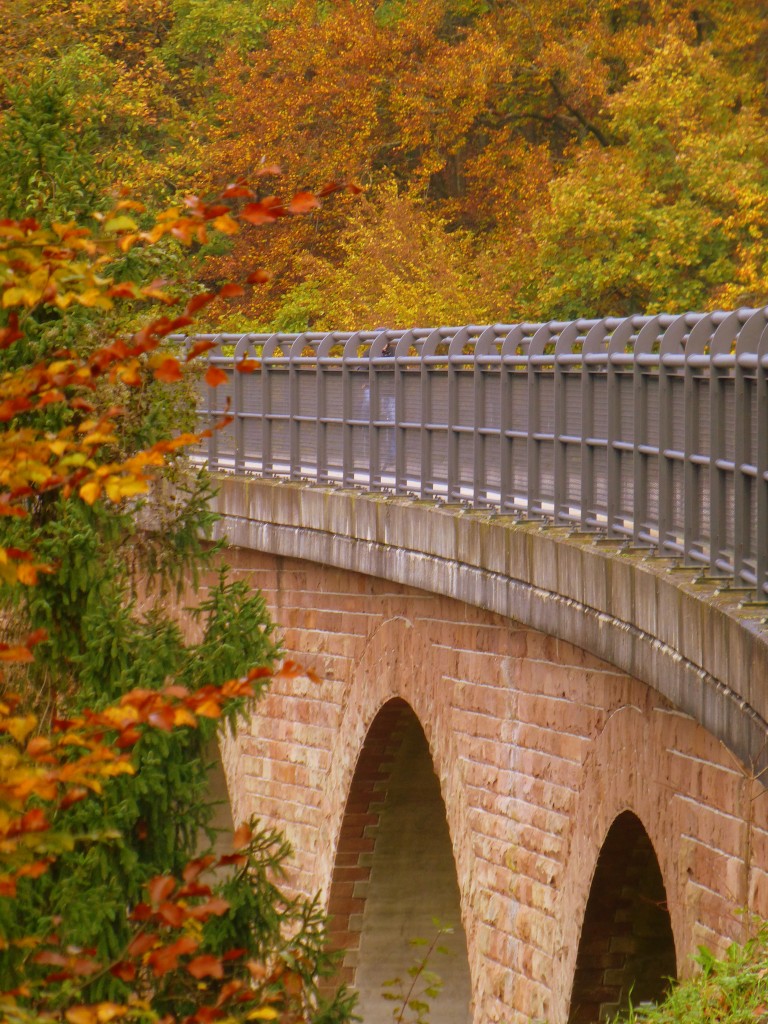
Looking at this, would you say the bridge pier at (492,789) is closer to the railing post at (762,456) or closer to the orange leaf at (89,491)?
the railing post at (762,456)

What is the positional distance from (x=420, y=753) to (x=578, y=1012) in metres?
4.24

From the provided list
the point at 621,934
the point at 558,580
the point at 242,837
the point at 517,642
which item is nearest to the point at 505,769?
the point at 517,642

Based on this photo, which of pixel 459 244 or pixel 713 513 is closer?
pixel 713 513

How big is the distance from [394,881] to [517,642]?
5.81 metres

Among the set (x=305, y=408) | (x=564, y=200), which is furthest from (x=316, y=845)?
(x=564, y=200)

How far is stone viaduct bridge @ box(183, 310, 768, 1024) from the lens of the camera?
24.1 feet

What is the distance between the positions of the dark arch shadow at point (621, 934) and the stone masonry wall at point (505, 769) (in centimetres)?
19

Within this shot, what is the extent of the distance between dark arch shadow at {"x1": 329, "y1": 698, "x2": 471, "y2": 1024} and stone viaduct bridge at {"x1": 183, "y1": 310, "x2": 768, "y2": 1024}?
0.03 metres

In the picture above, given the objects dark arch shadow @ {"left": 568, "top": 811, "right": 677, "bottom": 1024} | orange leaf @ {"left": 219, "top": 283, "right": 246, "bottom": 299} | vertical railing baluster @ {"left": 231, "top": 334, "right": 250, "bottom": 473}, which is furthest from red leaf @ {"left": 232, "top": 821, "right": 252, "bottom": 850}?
vertical railing baluster @ {"left": 231, "top": 334, "right": 250, "bottom": 473}

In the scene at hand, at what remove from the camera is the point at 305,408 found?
602 inches

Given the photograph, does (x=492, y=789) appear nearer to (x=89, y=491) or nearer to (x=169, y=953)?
(x=169, y=953)

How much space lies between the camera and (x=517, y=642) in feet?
35.5

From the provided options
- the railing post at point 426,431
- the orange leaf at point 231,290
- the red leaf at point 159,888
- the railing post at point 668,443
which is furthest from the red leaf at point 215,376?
the railing post at point 426,431

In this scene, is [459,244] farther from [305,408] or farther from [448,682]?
[448,682]
